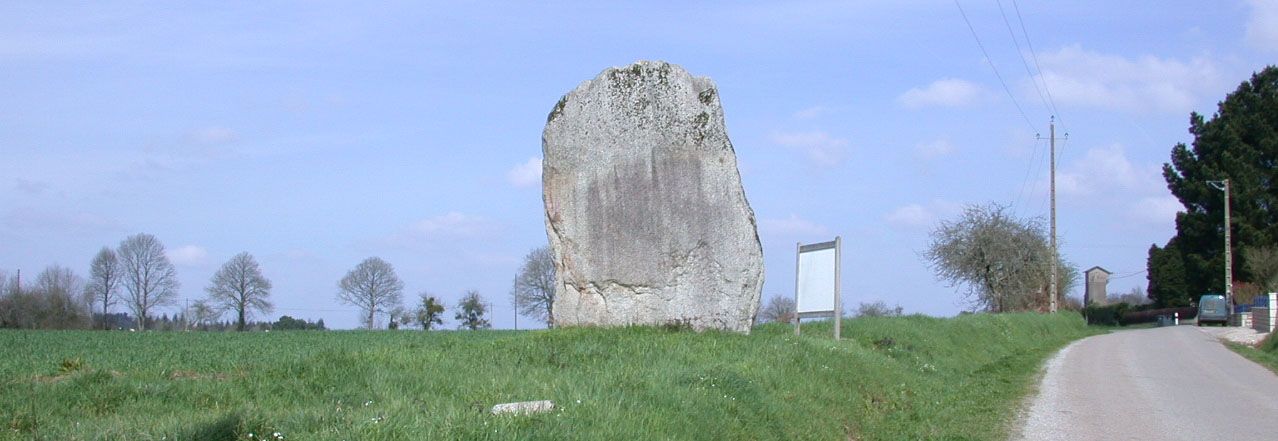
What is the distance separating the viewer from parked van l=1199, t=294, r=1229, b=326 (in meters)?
55.6

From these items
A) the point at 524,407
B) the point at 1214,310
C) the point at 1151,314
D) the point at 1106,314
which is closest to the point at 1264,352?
the point at 524,407

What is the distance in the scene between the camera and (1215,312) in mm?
55812

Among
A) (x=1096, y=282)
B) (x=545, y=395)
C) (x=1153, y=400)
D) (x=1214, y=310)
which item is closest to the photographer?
(x=545, y=395)

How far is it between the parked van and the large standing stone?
48825 millimetres

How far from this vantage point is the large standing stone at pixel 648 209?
49.3ft

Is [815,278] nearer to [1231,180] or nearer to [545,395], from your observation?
[545,395]

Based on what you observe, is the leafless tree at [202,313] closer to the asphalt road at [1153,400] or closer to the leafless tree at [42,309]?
the leafless tree at [42,309]

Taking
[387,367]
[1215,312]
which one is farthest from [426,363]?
[1215,312]

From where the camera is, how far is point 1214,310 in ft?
183

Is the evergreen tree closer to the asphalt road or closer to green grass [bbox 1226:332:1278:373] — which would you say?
green grass [bbox 1226:332:1278:373]

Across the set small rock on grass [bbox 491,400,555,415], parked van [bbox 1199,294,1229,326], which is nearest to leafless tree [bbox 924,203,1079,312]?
parked van [bbox 1199,294,1229,326]

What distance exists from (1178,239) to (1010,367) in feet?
186

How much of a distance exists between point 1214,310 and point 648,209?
165 ft

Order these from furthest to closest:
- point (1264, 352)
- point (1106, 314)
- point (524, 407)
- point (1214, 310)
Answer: point (1106, 314)
point (1214, 310)
point (1264, 352)
point (524, 407)
